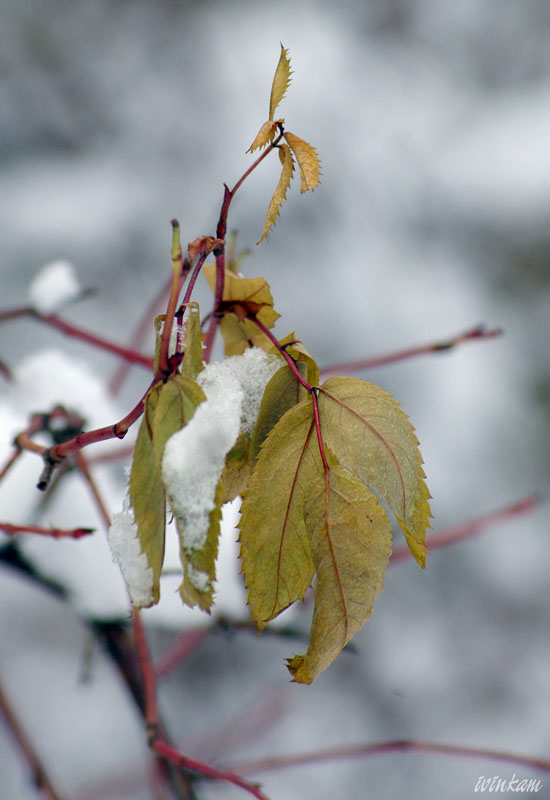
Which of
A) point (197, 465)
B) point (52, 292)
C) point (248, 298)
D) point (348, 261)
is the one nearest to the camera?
point (197, 465)

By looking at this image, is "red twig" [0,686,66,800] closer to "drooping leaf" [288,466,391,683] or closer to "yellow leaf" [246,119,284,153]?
"drooping leaf" [288,466,391,683]

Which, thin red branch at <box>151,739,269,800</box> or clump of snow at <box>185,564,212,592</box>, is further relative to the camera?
thin red branch at <box>151,739,269,800</box>

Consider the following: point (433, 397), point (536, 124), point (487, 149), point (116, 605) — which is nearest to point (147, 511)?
point (116, 605)

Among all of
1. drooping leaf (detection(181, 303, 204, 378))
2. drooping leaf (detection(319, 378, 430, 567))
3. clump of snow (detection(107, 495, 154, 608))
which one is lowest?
clump of snow (detection(107, 495, 154, 608))

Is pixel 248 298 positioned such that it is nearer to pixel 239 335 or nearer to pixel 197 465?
pixel 239 335

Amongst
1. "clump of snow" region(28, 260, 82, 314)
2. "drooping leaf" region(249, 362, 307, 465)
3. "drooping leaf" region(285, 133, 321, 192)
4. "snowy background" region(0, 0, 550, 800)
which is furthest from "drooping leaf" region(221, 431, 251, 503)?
"snowy background" region(0, 0, 550, 800)

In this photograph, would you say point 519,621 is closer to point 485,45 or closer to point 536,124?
point 536,124

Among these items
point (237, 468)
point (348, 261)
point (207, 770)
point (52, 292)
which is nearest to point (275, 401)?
point (237, 468)
